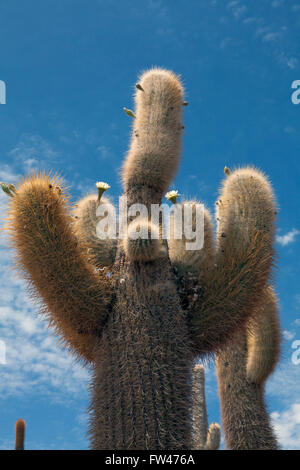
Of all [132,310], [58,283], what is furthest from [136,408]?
[58,283]

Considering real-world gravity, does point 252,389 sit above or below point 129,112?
below

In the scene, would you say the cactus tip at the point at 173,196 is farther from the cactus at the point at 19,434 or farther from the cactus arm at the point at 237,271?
the cactus at the point at 19,434

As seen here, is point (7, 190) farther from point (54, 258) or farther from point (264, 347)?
point (264, 347)

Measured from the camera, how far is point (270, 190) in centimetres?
614

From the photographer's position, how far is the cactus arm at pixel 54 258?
5004 mm

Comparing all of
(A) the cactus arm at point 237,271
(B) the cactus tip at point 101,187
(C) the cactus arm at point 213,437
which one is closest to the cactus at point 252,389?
(C) the cactus arm at point 213,437

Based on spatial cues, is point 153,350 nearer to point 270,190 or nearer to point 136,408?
point 136,408

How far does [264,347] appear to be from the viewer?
7.32 m

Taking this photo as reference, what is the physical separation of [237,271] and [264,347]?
2.27 m

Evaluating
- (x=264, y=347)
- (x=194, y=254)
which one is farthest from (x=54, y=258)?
(x=264, y=347)

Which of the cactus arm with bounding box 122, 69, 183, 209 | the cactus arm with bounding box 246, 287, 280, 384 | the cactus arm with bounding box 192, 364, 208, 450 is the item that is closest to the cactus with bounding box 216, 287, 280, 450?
the cactus arm with bounding box 246, 287, 280, 384

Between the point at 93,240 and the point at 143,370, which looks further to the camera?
the point at 93,240

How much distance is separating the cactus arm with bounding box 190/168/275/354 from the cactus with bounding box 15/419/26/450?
192 cm

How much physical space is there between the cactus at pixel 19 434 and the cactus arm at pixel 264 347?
3717mm
